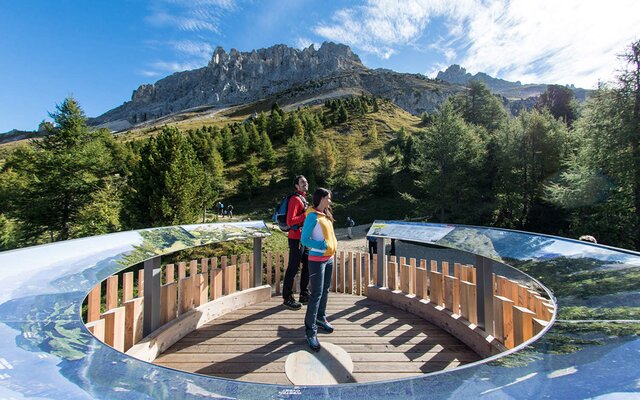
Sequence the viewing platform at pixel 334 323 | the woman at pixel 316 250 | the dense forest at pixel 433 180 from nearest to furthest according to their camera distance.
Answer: the viewing platform at pixel 334 323, the woman at pixel 316 250, the dense forest at pixel 433 180

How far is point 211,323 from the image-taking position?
4.30 m

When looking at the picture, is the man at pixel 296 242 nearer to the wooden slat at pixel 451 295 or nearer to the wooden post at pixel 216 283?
the wooden post at pixel 216 283

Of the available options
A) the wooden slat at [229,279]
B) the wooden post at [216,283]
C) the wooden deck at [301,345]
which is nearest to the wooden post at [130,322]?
the wooden deck at [301,345]

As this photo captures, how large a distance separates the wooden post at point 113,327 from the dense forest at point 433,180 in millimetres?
12377

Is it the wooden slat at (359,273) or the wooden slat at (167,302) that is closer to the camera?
the wooden slat at (167,302)

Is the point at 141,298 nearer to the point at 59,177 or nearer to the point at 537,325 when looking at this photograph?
the point at 537,325

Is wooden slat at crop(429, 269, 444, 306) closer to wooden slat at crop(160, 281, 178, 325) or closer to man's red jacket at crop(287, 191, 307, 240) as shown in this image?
man's red jacket at crop(287, 191, 307, 240)

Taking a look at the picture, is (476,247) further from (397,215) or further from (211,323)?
(397,215)

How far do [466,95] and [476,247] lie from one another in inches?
1601

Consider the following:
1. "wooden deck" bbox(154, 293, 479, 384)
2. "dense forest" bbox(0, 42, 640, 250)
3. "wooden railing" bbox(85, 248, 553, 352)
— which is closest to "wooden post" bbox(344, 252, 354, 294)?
"wooden railing" bbox(85, 248, 553, 352)

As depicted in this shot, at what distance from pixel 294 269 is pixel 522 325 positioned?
2.91m

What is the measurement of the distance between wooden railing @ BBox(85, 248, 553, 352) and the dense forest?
35.9 ft

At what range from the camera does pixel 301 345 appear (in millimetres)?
3619

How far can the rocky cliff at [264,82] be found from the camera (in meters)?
116
